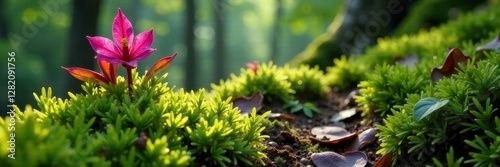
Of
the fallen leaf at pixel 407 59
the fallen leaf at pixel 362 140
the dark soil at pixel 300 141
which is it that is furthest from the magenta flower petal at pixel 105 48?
the fallen leaf at pixel 407 59

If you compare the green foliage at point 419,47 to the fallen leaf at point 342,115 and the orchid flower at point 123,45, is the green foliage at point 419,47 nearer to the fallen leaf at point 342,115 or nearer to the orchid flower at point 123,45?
the fallen leaf at point 342,115

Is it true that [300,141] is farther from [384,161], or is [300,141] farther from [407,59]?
[407,59]

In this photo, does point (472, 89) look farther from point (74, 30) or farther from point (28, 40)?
point (28, 40)

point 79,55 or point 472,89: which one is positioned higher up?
point 79,55

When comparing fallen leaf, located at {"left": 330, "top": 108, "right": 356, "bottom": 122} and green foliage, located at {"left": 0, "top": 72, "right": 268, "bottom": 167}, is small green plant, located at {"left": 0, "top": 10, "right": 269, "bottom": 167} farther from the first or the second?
fallen leaf, located at {"left": 330, "top": 108, "right": 356, "bottom": 122}

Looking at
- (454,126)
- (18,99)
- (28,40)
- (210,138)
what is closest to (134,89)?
(210,138)

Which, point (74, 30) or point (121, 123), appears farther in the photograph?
point (74, 30)
